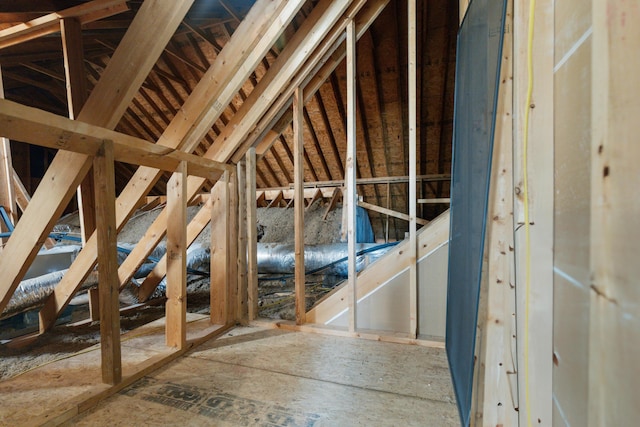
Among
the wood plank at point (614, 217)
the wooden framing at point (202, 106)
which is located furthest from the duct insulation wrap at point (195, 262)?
the wood plank at point (614, 217)

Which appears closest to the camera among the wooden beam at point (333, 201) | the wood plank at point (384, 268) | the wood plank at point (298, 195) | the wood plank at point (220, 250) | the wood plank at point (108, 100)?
the wood plank at point (108, 100)

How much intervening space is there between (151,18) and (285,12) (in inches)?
31.7

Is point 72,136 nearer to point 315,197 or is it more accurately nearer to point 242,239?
point 242,239

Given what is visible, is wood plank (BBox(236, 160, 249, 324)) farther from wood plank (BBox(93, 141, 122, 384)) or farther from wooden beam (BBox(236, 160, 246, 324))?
wood plank (BBox(93, 141, 122, 384))

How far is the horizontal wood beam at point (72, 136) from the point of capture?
1.27 metres

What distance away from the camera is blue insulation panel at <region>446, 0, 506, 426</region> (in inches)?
43.7

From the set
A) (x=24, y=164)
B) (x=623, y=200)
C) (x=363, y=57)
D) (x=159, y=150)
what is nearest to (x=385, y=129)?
(x=363, y=57)

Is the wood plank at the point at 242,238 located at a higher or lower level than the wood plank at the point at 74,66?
lower

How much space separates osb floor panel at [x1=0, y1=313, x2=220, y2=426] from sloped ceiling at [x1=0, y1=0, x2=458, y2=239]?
96.5 inches

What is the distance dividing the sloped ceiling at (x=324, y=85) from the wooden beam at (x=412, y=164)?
1206 millimetres

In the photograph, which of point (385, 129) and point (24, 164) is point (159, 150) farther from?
point (24, 164)

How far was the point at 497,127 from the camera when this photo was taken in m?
1.11

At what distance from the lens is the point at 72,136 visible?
1.48 metres

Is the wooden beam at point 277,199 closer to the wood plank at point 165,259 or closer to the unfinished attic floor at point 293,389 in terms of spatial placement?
the wood plank at point 165,259
